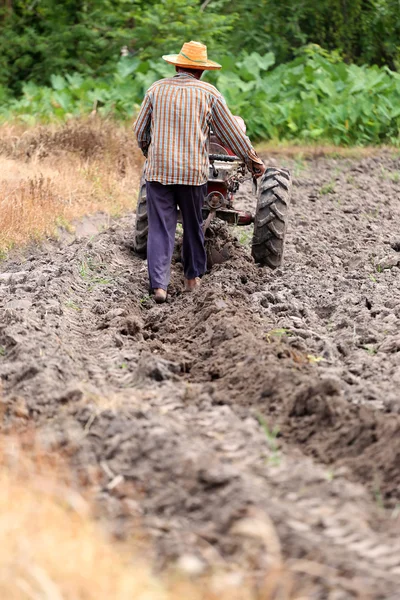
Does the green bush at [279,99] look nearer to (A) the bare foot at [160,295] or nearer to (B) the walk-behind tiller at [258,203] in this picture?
(B) the walk-behind tiller at [258,203]

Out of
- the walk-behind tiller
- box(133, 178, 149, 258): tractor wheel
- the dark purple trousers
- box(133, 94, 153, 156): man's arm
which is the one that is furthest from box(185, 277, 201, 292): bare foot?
box(133, 94, 153, 156): man's arm

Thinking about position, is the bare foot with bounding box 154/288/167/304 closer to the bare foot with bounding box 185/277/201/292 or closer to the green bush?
the bare foot with bounding box 185/277/201/292

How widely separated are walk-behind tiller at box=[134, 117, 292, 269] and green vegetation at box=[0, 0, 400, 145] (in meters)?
7.55

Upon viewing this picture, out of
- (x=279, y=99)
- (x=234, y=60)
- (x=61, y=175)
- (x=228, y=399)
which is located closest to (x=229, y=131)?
(x=228, y=399)

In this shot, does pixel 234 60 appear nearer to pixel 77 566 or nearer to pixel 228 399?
pixel 228 399

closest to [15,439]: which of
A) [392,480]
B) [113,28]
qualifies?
[392,480]

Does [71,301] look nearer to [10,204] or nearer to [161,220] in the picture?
[161,220]

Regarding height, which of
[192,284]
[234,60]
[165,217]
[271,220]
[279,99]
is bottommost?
[279,99]

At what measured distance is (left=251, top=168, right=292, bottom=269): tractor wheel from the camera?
8.32m

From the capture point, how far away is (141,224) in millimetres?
8711

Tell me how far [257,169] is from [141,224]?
1335 millimetres

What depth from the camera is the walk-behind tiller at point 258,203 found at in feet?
26.8

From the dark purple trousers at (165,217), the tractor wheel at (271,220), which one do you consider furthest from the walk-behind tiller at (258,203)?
the dark purple trousers at (165,217)

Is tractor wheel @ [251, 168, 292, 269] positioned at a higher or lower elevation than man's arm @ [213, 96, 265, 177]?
lower
